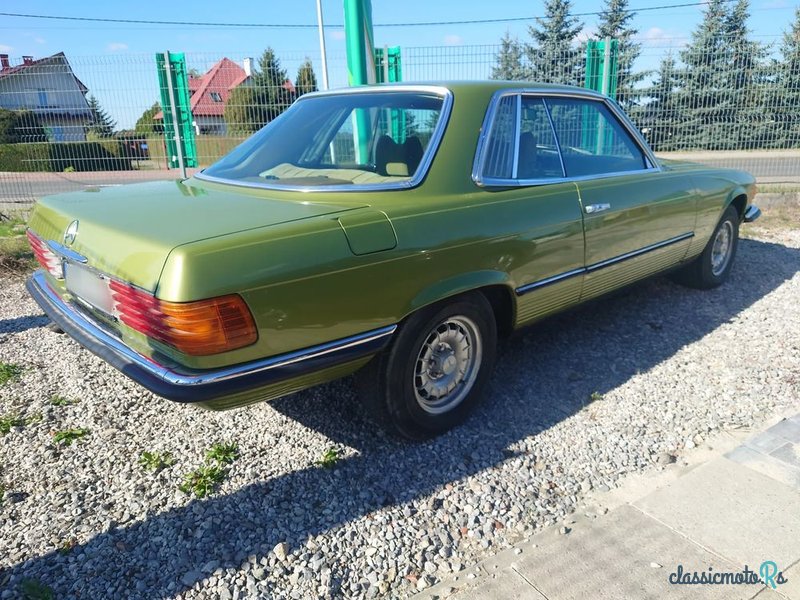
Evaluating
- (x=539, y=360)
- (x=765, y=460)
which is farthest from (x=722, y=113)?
(x=765, y=460)

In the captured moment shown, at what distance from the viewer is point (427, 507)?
2.55 m

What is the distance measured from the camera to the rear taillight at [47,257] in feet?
9.57

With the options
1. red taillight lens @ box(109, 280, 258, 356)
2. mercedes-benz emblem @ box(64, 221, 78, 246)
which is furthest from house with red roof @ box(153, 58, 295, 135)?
red taillight lens @ box(109, 280, 258, 356)

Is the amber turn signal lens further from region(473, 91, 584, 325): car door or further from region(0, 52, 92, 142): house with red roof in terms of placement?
region(0, 52, 92, 142): house with red roof

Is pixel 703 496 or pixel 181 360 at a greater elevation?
pixel 181 360

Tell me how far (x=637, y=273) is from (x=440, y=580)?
2.69 m

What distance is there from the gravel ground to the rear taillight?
2.57ft

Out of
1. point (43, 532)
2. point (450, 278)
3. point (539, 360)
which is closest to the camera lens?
point (43, 532)

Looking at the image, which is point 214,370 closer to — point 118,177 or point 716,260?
point 716,260

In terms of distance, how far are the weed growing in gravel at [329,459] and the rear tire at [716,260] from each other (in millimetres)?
3624

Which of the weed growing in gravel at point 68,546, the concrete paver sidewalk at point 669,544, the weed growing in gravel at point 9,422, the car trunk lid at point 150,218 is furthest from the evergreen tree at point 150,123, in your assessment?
the concrete paver sidewalk at point 669,544

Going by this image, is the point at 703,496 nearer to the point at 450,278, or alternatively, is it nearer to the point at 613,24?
the point at 450,278

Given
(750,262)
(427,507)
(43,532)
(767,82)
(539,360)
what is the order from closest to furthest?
(43,532) < (427,507) < (539,360) < (750,262) < (767,82)

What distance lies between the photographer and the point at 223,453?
288 centimetres
